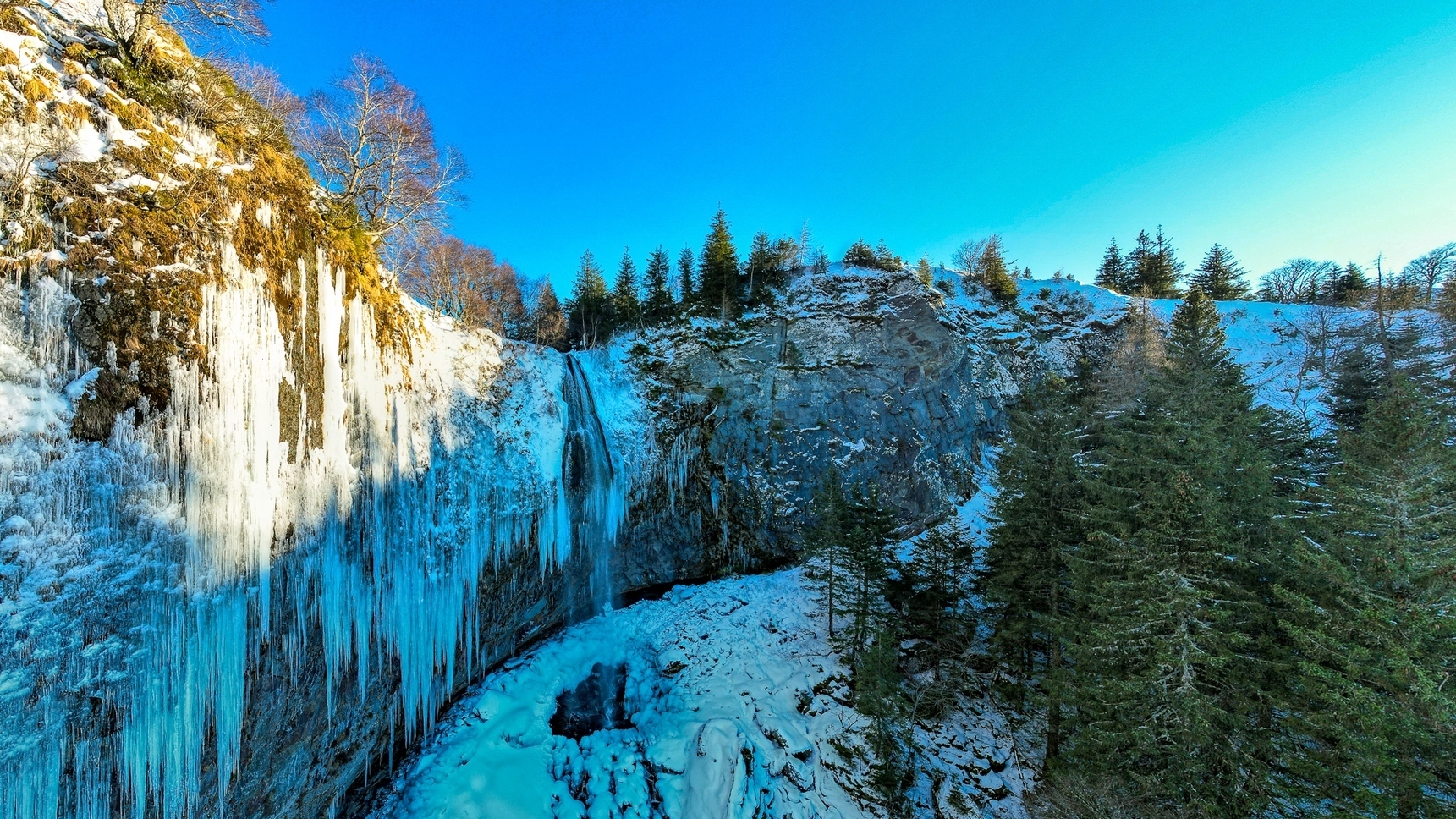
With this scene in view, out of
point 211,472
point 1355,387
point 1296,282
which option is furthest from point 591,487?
point 1296,282

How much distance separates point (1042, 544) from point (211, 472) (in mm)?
15161

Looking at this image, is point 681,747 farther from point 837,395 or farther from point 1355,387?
point 1355,387

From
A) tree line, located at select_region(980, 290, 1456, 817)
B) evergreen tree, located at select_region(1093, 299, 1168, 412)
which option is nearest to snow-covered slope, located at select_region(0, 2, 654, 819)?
tree line, located at select_region(980, 290, 1456, 817)

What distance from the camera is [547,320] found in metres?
27.5

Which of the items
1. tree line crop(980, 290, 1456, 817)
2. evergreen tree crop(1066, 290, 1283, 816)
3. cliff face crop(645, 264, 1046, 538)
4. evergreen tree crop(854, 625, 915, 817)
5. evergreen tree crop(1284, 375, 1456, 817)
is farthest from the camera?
cliff face crop(645, 264, 1046, 538)

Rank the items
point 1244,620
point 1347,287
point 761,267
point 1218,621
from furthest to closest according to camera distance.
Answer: point 1347,287 → point 761,267 → point 1218,621 → point 1244,620

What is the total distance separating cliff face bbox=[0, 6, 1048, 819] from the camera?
16.3 feet

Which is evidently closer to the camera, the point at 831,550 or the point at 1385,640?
the point at 1385,640

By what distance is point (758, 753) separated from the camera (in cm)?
1080

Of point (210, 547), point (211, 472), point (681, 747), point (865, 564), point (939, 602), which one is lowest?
point (681, 747)

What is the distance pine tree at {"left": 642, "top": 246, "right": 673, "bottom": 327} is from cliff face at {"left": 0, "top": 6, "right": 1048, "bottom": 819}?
10471 mm

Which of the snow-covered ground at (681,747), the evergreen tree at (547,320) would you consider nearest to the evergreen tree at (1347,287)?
the snow-covered ground at (681,747)

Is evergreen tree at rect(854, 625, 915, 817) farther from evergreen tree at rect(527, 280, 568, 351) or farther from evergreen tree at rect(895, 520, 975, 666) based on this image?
evergreen tree at rect(527, 280, 568, 351)

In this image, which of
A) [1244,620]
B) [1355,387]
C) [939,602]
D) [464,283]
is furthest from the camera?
[464,283]
